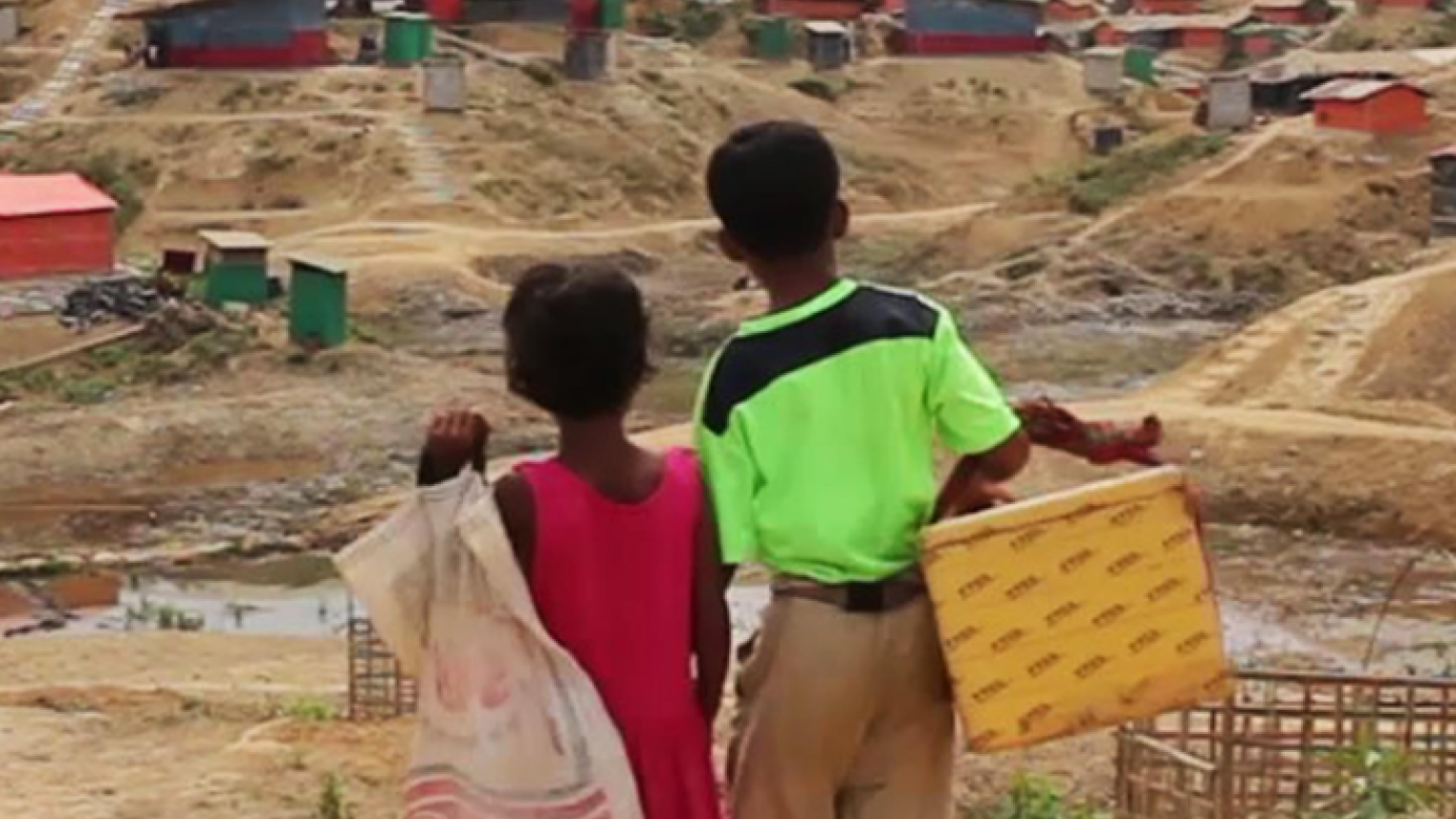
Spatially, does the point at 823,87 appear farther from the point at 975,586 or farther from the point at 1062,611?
the point at 975,586

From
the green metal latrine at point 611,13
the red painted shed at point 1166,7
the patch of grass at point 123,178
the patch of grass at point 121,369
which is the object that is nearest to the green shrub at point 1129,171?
the green metal latrine at point 611,13

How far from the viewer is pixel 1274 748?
863 cm

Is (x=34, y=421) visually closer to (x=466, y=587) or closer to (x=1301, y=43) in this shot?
(x=466, y=587)

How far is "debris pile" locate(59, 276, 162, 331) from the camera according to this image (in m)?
32.8

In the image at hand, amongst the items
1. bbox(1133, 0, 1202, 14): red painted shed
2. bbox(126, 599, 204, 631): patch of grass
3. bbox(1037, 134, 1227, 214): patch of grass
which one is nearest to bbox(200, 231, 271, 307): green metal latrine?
bbox(126, 599, 204, 631): patch of grass

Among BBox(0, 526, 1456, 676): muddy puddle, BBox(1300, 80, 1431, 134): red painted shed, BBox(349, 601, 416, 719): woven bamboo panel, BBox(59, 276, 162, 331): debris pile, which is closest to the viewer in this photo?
BBox(349, 601, 416, 719): woven bamboo panel

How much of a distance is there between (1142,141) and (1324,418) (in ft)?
58.8

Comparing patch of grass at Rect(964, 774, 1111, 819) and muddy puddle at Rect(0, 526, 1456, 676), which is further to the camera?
muddy puddle at Rect(0, 526, 1456, 676)

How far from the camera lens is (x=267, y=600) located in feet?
78.7

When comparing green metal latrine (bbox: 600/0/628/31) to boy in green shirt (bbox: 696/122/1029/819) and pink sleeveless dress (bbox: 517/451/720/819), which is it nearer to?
boy in green shirt (bbox: 696/122/1029/819)

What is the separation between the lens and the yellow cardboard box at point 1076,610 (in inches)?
187

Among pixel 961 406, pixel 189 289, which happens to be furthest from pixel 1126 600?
pixel 189 289

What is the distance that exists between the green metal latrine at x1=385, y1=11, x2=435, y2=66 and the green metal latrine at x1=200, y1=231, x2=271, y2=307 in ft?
39.6

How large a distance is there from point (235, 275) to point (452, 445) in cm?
2960
